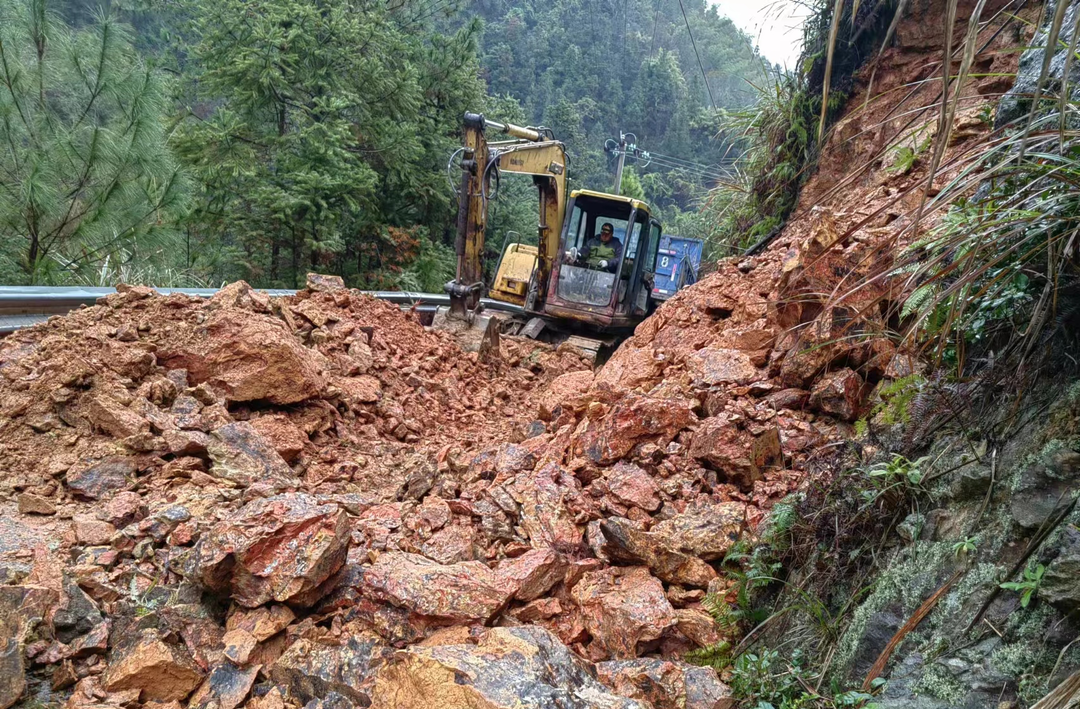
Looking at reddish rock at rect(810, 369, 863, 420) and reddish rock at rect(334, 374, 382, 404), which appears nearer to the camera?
reddish rock at rect(810, 369, 863, 420)

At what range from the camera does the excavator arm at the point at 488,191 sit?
818 cm

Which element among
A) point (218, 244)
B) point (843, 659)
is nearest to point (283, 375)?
point (843, 659)

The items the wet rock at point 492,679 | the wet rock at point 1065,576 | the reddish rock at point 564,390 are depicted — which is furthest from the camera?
the reddish rock at point 564,390

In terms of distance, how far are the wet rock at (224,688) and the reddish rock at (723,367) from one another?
256 cm

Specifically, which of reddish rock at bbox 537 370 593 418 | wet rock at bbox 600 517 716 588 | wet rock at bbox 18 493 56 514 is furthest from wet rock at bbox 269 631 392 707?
reddish rock at bbox 537 370 593 418

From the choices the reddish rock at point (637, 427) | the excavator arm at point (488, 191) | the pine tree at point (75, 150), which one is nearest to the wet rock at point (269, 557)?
the reddish rock at point (637, 427)

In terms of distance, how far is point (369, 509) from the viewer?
3.38 metres

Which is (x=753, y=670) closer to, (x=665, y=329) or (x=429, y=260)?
(x=665, y=329)

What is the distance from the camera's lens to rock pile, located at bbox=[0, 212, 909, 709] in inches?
88.4

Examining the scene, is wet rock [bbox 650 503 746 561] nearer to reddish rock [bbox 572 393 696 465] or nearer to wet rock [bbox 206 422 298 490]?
reddish rock [bbox 572 393 696 465]

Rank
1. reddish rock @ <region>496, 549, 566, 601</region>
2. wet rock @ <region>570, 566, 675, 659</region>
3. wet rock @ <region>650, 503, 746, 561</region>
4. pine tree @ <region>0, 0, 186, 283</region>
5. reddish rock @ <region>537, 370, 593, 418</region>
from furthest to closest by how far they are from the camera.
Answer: pine tree @ <region>0, 0, 186, 283</region> → reddish rock @ <region>537, 370, 593, 418</region> → wet rock @ <region>650, 503, 746, 561</region> → reddish rock @ <region>496, 549, 566, 601</region> → wet rock @ <region>570, 566, 675, 659</region>

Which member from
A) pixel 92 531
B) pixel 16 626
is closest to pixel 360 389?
pixel 92 531

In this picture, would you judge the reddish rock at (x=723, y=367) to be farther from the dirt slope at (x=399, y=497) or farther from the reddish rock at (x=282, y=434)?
the reddish rock at (x=282, y=434)

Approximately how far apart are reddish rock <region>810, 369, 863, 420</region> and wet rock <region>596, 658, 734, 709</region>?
1470 millimetres
